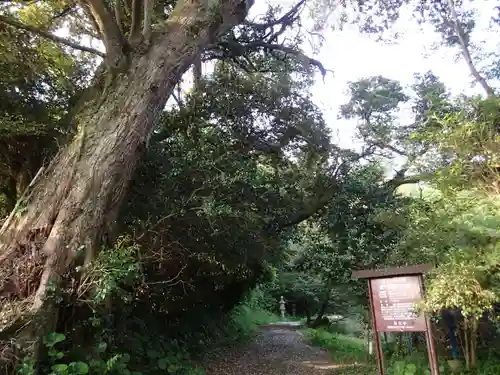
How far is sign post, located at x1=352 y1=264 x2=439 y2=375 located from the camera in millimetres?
5195

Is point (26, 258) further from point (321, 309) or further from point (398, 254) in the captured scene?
point (321, 309)

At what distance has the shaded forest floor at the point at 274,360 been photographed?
885 centimetres

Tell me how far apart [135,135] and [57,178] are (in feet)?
3.60

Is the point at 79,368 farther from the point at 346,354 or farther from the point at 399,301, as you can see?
the point at 346,354

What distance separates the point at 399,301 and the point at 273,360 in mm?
5901

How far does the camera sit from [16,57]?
22.2ft

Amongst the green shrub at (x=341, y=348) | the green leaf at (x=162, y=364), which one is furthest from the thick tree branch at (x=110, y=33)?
the green shrub at (x=341, y=348)

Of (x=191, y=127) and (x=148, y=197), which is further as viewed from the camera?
(x=191, y=127)

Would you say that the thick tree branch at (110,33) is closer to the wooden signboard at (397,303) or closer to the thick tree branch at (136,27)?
Answer: the thick tree branch at (136,27)

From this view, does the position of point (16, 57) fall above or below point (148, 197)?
above

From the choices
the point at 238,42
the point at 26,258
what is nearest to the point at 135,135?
the point at 26,258

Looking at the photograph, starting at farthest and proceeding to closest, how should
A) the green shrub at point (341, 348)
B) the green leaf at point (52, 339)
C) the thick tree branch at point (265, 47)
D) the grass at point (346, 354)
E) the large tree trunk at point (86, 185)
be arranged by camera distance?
the green shrub at point (341, 348), the thick tree branch at point (265, 47), the grass at point (346, 354), the large tree trunk at point (86, 185), the green leaf at point (52, 339)

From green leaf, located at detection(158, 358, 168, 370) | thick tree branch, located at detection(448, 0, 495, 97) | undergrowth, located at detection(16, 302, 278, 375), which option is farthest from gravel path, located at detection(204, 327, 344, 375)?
thick tree branch, located at detection(448, 0, 495, 97)

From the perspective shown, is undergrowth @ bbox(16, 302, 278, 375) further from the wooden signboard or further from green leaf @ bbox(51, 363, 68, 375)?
the wooden signboard
